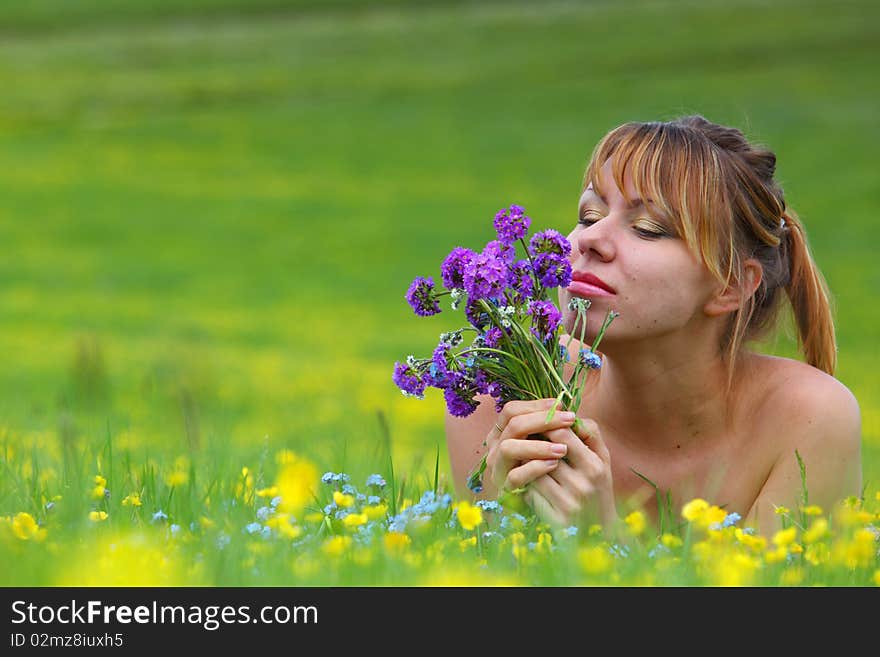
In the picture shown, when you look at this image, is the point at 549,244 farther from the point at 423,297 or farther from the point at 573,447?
the point at 573,447

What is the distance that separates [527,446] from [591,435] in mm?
179

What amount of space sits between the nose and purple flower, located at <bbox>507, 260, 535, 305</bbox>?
0.31 metres

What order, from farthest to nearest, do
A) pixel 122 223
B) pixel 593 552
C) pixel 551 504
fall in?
pixel 122 223 → pixel 551 504 → pixel 593 552

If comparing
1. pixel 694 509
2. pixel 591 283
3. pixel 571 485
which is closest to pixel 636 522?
pixel 694 509

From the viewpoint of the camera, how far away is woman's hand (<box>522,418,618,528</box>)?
279 centimetres

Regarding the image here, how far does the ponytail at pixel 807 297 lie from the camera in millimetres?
3576

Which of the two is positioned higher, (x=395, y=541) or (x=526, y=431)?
(x=526, y=431)

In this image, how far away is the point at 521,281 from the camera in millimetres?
2807

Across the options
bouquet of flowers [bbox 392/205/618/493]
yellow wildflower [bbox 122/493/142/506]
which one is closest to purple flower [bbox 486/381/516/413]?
bouquet of flowers [bbox 392/205/618/493]

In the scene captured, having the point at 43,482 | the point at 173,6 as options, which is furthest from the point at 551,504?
the point at 173,6

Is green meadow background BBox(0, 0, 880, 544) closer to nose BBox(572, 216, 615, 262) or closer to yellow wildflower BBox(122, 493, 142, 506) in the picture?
yellow wildflower BBox(122, 493, 142, 506)

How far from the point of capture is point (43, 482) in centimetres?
341
